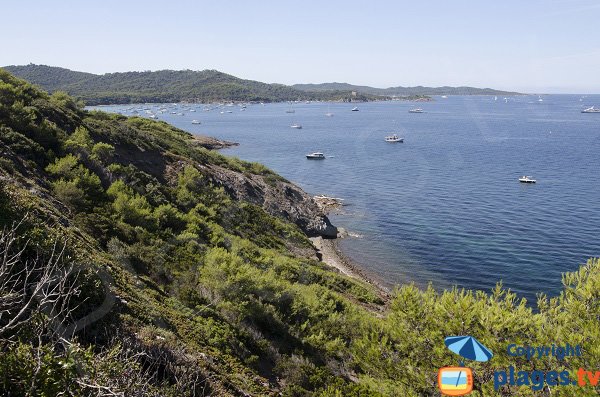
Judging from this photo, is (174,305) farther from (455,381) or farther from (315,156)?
(315,156)

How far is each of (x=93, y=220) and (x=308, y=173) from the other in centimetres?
6439

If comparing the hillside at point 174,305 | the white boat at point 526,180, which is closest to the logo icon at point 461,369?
the hillside at point 174,305

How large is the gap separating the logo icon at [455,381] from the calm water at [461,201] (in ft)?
86.2

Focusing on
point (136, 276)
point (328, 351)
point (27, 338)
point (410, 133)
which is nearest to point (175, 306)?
point (136, 276)

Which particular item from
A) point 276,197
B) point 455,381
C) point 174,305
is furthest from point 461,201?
point 455,381

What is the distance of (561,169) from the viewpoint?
269ft

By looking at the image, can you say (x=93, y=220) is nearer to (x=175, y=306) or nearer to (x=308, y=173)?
(x=175, y=306)

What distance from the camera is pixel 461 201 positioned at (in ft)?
202

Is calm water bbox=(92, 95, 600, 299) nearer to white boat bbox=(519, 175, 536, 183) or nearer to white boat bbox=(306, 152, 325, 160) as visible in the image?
white boat bbox=(519, 175, 536, 183)

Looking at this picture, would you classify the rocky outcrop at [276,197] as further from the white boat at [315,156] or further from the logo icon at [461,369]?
the white boat at [315,156]

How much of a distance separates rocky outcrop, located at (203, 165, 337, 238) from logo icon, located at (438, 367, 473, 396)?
32.2 m

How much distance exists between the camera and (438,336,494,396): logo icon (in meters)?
11.4

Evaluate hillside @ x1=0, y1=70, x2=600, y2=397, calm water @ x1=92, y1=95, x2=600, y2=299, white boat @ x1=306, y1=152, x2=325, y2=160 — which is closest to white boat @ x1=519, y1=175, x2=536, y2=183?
calm water @ x1=92, y1=95, x2=600, y2=299

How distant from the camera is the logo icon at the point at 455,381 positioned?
11547mm
